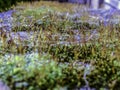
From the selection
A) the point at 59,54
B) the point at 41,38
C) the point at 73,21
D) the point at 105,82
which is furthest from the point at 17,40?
the point at 73,21

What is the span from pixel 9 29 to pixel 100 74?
3.09m

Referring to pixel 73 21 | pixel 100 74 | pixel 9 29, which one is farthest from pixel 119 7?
pixel 100 74

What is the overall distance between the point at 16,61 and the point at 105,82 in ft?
3.97

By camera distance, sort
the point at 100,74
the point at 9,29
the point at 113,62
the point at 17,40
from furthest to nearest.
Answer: the point at 9,29 < the point at 17,40 < the point at 113,62 < the point at 100,74

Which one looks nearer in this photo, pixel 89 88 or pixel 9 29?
pixel 89 88

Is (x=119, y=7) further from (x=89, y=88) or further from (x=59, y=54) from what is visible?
(x=89, y=88)

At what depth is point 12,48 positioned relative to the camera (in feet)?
15.9

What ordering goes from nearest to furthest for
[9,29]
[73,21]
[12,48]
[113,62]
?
[113,62], [12,48], [9,29], [73,21]

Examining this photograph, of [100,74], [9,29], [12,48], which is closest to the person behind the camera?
[100,74]

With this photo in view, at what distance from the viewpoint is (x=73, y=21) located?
7738mm

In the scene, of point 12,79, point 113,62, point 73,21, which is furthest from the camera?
point 73,21

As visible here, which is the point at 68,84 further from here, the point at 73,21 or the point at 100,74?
the point at 73,21

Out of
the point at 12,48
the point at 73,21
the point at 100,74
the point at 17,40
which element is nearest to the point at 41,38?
the point at 17,40

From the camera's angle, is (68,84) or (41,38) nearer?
(68,84)
